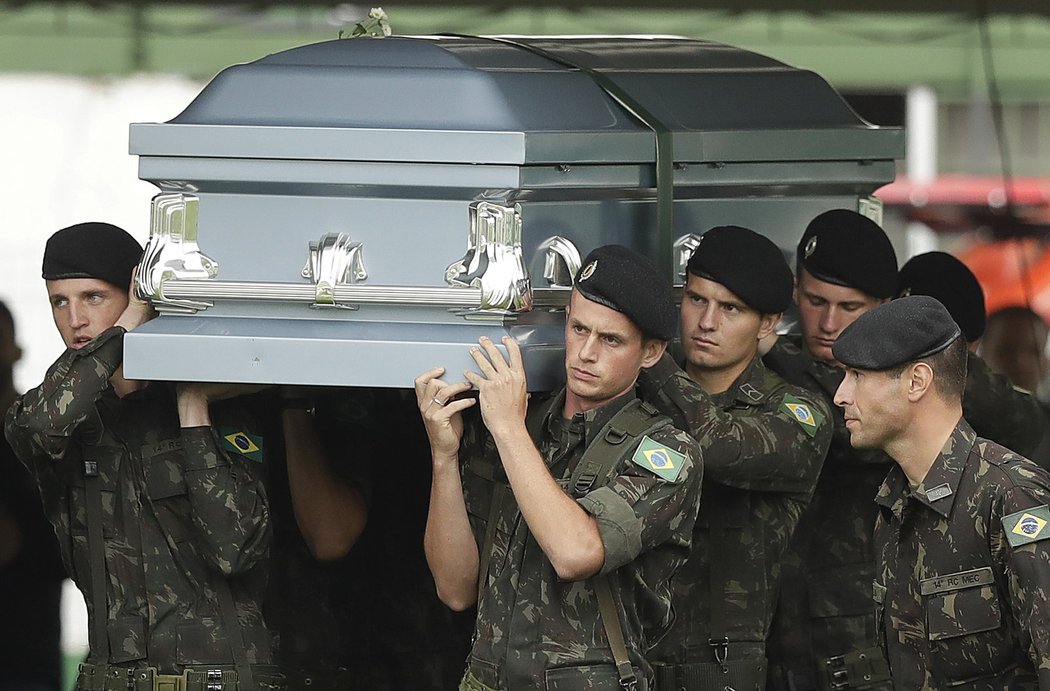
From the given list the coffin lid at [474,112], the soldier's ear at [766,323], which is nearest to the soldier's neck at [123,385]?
the coffin lid at [474,112]

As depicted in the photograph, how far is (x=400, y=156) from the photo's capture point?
11.2 ft

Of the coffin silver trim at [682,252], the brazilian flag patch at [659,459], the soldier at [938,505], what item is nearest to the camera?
the soldier at [938,505]

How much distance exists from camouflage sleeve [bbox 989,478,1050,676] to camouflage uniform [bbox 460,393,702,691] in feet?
1.88

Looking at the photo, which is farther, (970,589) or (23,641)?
(23,641)

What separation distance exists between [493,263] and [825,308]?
44.0 inches

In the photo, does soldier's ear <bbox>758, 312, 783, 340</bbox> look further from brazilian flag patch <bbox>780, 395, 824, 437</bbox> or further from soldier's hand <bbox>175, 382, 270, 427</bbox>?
soldier's hand <bbox>175, 382, 270, 427</bbox>

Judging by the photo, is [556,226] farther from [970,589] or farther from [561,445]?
[970,589]

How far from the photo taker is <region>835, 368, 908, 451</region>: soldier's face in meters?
3.24

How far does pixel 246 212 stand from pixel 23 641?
2802 millimetres

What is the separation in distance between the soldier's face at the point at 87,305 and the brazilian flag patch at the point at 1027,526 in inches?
75.4

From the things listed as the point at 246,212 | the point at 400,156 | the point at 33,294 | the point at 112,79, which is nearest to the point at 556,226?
the point at 400,156

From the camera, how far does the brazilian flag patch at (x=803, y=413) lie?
379 cm

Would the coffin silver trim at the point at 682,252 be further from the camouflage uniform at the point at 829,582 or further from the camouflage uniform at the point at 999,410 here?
the camouflage uniform at the point at 999,410

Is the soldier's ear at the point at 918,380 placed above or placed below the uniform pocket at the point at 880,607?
above
